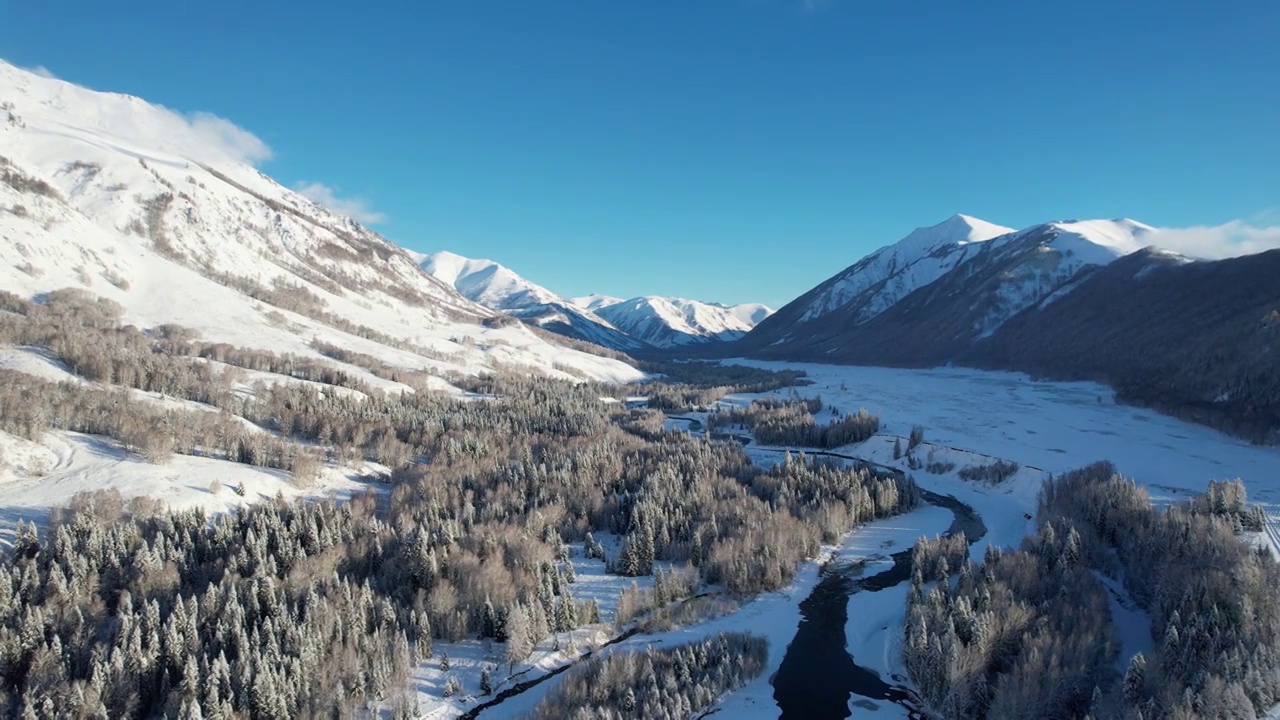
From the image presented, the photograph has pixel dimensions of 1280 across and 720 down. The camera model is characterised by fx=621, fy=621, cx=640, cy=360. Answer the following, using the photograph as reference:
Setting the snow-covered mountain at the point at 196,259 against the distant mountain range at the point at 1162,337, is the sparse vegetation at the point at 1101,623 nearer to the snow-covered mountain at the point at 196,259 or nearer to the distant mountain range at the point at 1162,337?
the distant mountain range at the point at 1162,337

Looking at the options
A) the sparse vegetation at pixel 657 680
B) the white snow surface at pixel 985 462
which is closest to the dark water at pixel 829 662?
the white snow surface at pixel 985 462

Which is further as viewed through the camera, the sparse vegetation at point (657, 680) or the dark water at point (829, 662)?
the dark water at point (829, 662)

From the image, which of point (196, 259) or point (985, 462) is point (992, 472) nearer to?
point (985, 462)

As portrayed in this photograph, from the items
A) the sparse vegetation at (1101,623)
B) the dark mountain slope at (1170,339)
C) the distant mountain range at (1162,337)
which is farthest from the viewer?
the distant mountain range at (1162,337)

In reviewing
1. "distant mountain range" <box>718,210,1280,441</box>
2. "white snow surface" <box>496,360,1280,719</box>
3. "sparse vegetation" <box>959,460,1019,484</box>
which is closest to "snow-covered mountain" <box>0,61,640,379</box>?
"white snow surface" <box>496,360,1280,719</box>

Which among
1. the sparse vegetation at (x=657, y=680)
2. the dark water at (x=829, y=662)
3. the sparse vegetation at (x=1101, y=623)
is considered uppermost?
the sparse vegetation at (x=1101, y=623)

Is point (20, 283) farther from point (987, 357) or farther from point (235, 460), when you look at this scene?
point (987, 357)
